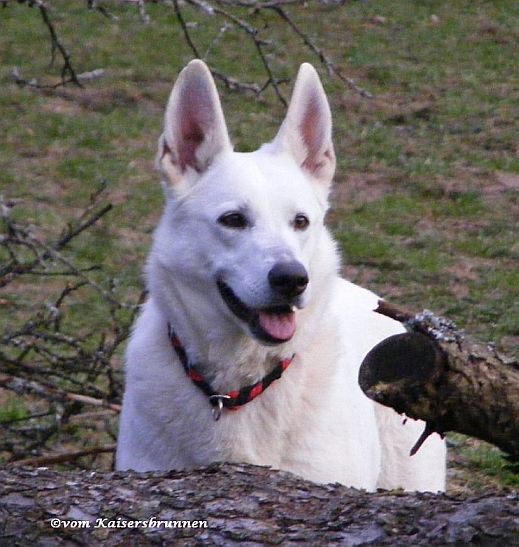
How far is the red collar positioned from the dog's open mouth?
7.0 inches

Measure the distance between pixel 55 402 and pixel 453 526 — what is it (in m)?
3.12

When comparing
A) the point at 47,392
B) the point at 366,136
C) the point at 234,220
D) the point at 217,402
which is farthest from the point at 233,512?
the point at 366,136

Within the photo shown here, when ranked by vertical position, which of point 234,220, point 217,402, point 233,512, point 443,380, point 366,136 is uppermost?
point 443,380

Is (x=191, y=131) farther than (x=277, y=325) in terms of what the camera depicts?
Yes

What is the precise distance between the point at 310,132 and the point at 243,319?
82 centimetres

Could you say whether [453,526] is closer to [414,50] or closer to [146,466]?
[146,466]

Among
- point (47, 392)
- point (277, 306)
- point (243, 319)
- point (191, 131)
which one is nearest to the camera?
point (277, 306)

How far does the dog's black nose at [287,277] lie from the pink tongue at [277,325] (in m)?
Answer: 0.14

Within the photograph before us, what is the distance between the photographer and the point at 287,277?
396 cm

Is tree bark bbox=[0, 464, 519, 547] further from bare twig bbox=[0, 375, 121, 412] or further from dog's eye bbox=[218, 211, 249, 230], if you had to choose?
bare twig bbox=[0, 375, 121, 412]

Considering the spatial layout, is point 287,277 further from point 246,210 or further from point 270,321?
point 246,210

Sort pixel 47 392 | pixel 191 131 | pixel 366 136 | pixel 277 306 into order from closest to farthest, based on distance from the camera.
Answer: pixel 277 306 < pixel 191 131 < pixel 47 392 < pixel 366 136

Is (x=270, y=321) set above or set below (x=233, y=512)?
below

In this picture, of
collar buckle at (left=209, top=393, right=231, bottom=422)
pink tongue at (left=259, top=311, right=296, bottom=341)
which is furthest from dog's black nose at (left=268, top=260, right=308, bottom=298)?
collar buckle at (left=209, top=393, right=231, bottom=422)
